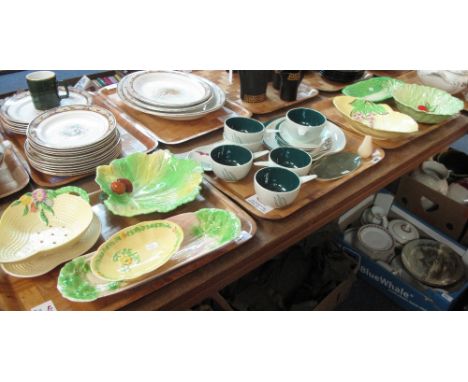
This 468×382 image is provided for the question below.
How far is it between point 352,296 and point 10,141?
143cm

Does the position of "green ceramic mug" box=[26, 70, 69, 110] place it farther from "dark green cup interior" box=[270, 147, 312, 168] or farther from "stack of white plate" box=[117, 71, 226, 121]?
"dark green cup interior" box=[270, 147, 312, 168]

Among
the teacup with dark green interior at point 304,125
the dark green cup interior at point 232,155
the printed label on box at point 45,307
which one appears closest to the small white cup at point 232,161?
the dark green cup interior at point 232,155

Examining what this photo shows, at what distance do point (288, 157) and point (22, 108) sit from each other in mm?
812

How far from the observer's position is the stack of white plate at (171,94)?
1.18 metres

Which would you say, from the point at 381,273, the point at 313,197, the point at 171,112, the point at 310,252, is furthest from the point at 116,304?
the point at 381,273

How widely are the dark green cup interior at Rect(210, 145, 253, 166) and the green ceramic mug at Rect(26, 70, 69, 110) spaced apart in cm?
54

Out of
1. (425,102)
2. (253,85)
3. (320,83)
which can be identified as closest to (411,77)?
(425,102)

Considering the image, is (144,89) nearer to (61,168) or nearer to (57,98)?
(57,98)

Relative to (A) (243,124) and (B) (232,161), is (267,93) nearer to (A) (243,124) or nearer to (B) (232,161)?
(A) (243,124)

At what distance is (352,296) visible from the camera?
5.46 feet

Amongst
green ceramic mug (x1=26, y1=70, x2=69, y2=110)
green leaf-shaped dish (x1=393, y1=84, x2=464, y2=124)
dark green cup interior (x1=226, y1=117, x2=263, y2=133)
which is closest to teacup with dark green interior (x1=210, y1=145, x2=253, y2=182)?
dark green cup interior (x1=226, y1=117, x2=263, y2=133)

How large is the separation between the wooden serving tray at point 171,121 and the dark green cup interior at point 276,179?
30cm

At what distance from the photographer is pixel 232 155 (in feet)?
3.31

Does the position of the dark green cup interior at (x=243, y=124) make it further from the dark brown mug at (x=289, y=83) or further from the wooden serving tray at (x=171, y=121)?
the dark brown mug at (x=289, y=83)
